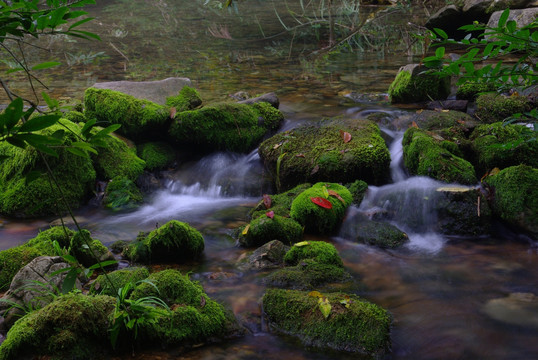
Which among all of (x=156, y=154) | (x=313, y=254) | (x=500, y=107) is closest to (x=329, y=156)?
(x=313, y=254)

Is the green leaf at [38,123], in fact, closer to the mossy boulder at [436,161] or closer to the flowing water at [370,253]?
the flowing water at [370,253]

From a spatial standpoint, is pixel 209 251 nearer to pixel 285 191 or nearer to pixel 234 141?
pixel 285 191

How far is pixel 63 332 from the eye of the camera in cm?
282

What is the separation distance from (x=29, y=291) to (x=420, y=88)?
726 cm

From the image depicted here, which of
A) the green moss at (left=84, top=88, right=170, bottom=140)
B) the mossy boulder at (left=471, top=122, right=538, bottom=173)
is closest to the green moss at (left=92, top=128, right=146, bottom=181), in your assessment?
the green moss at (left=84, top=88, right=170, bottom=140)

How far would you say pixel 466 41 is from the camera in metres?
2.55

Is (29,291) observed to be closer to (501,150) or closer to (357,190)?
(357,190)

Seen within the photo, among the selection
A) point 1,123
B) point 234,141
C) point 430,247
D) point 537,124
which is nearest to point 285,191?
point 234,141

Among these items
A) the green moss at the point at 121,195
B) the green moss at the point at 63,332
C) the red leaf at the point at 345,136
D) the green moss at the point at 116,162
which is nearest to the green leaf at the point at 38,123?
the green moss at the point at 63,332

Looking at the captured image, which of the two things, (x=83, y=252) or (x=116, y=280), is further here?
(x=83, y=252)

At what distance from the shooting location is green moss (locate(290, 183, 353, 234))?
16.6 feet

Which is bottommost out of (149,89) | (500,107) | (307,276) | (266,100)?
(307,276)

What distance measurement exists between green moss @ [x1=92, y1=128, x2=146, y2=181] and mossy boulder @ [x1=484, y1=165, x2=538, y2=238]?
4.73 meters

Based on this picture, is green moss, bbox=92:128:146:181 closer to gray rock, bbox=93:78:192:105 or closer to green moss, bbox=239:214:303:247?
gray rock, bbox=93:78:192:105
